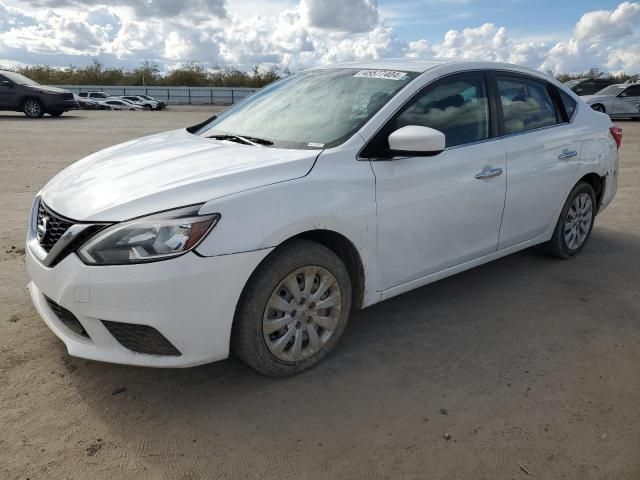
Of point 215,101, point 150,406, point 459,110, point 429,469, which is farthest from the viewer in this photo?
point 215,101

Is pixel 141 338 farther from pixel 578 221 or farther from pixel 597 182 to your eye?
pixel 597 182

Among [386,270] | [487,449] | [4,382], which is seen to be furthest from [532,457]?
[4,382]

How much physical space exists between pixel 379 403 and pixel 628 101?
75.4 feet

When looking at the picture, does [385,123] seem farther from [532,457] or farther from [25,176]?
[25,176]

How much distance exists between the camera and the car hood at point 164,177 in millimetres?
2609

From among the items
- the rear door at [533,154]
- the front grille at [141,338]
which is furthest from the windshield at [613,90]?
the front grille at [141,338]

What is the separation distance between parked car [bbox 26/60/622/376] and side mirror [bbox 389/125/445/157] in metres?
0.01

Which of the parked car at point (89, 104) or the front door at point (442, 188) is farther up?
the front door at point (442, 188)

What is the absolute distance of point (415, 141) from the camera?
3.05m

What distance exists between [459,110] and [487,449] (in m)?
2.17

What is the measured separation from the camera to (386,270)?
129 inches

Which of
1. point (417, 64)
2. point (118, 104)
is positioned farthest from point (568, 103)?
point (118, 104)

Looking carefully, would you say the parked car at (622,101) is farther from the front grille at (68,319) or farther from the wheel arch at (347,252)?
the front grille at (68,319)

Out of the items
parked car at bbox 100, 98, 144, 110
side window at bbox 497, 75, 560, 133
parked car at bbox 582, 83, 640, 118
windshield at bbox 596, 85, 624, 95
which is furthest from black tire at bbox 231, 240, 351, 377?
parked car at bbox 100, 98, 144, 110
